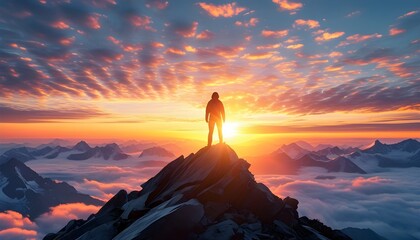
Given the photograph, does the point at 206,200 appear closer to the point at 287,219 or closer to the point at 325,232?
the point at 287,219

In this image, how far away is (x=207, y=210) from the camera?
24.5 m

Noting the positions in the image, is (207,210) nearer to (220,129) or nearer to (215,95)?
(220,129)

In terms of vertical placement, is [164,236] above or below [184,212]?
below

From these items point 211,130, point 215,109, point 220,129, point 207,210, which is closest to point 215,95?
point 215,109

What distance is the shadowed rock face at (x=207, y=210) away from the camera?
21031 mm

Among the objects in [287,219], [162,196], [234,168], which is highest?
[234,168]

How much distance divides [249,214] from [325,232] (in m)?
10.8

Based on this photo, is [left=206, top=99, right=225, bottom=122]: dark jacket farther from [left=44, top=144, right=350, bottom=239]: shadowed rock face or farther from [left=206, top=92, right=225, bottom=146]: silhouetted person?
[left=44, top=144, right=350, bottom=239]: shadowed rock face

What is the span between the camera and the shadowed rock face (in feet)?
69.0

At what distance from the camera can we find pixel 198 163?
3197cm

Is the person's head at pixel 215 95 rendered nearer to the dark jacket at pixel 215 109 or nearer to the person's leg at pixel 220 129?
the dark jacket at pixel 215 109

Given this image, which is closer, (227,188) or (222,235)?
(222,235)

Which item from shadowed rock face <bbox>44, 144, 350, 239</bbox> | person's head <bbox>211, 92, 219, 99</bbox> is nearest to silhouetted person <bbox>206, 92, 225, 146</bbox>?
person's head <bbox>211, 92, 219, 99</bbox>

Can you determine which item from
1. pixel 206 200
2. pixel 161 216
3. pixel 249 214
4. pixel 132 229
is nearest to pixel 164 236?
pixel 161 216
